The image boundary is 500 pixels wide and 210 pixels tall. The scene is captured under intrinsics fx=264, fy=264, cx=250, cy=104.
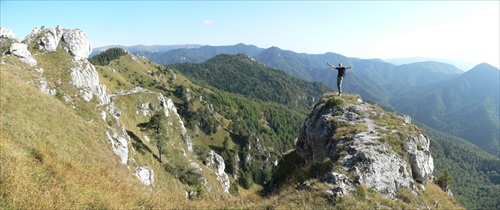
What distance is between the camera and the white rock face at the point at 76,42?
3892 inches

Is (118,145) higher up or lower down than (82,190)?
lower down

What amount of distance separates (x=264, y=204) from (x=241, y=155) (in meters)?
185

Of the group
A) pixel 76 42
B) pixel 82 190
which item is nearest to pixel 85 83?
pixel 76 42

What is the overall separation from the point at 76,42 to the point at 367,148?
115 meters

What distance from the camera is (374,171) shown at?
16.0 metres

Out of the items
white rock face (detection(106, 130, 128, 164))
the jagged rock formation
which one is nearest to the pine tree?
white rock face (detection(106, 130, 128, 164))

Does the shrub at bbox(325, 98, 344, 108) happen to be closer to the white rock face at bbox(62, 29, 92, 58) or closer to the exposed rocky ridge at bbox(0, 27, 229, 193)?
the exposed rocky ridge at bbox(0, 27, 229, 193)

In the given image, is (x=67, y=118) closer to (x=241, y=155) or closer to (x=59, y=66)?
(x=59, y=66)

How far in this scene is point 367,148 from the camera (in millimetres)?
17828

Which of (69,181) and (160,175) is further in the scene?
(160,175)

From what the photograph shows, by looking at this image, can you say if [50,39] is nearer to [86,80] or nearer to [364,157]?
[86,80]

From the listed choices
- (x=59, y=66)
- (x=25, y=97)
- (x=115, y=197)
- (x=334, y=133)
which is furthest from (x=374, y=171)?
(x=59, y=66)

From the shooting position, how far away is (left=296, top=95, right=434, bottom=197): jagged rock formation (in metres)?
15.5

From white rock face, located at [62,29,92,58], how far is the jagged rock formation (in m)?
104
